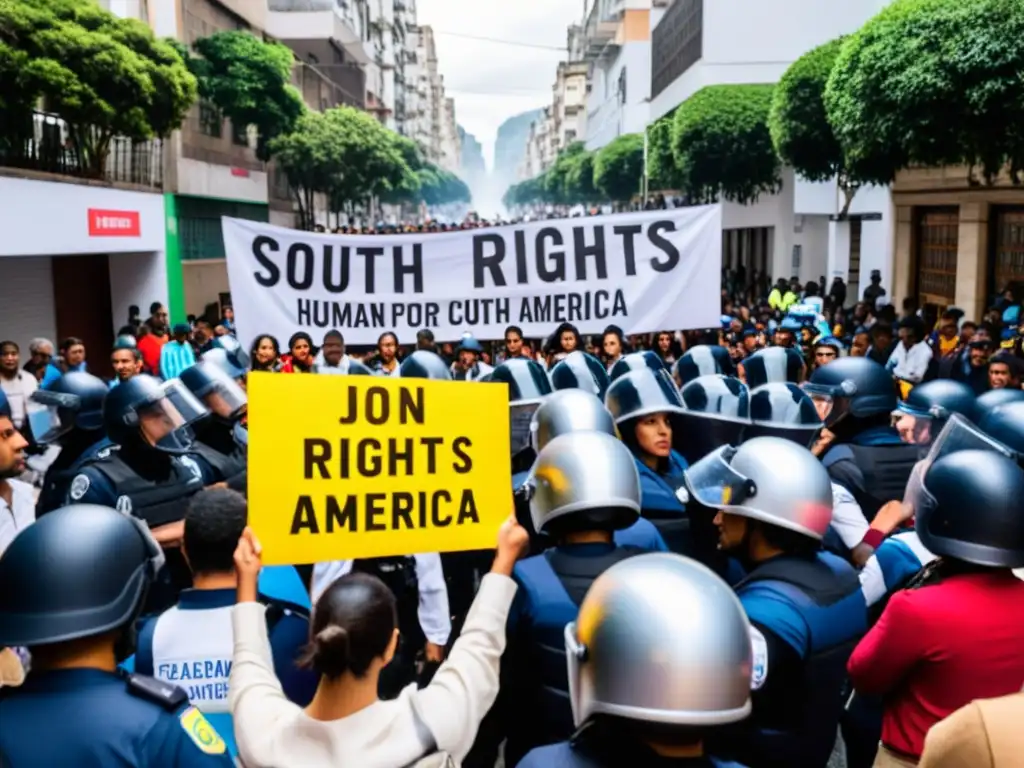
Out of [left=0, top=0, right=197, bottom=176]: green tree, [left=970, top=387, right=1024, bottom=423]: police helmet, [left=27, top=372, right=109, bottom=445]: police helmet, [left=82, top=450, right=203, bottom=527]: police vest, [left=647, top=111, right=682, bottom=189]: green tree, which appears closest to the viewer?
[left=82, top=450, right=203, bottom=527]: police vest

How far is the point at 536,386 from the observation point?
20.4 ft

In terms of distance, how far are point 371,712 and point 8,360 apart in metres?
8.56

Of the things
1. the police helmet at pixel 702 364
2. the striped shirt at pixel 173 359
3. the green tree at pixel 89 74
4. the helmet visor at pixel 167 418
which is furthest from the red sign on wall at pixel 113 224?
A: the helmet visor at pixel 167 418

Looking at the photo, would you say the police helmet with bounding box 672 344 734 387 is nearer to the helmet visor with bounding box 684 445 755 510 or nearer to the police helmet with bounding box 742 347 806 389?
the police helmet with bounding box 742 347 806 389

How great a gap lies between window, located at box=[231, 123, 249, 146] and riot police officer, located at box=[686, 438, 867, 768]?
30.1 m

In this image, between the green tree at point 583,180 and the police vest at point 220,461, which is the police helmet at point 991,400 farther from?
the green tree at point 583,180

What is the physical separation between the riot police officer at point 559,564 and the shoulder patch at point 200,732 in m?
1.04

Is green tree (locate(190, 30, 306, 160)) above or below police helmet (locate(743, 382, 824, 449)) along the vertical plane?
above

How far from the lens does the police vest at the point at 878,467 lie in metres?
4.78

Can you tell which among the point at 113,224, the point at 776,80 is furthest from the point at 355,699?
the point at 776,80

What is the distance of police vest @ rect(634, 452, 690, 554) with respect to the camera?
445 cm

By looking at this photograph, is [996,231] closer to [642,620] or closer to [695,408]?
[695,408]

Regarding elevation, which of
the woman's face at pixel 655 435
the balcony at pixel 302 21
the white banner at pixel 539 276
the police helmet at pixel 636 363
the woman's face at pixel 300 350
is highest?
the balcony at pixel 302 21

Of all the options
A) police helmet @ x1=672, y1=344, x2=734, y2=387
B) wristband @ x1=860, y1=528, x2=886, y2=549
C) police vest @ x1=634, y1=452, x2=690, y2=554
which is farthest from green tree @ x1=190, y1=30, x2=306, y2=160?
wristband @ x1=860, y1=528, x2=886, y2=549
